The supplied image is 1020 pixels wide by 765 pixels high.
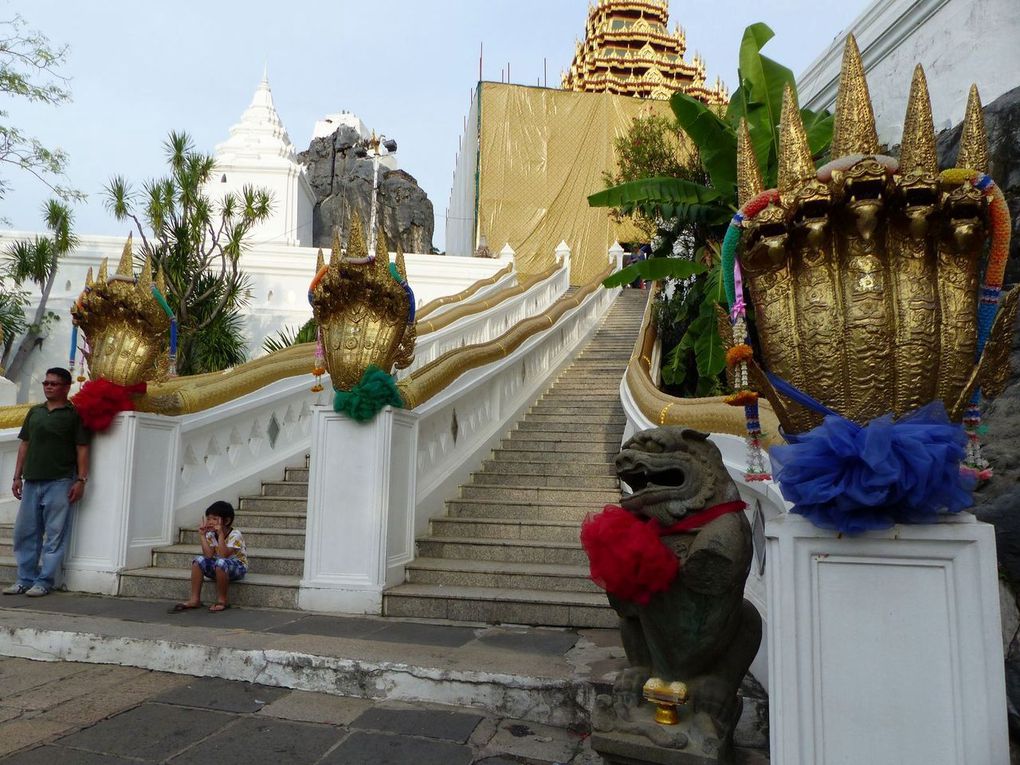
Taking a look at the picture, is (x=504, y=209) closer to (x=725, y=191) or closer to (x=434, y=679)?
(x=725, y=191)

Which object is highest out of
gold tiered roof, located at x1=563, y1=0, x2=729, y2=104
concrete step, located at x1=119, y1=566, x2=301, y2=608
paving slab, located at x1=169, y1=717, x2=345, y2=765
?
gold tiered roof, located at x1=563, y1=0, x2=729, y2=104

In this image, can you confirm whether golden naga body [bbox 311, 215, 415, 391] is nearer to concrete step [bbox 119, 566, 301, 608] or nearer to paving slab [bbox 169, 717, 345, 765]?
concrete step [bbox 119, 566, 301, 608]

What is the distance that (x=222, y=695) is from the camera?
3691mm

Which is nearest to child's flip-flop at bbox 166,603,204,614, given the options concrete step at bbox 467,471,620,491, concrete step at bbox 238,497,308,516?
concrete step at bbox 238,497,308,516

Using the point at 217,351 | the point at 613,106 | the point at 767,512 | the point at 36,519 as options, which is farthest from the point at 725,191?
the point at 613,106

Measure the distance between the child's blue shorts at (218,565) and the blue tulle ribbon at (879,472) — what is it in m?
4.21

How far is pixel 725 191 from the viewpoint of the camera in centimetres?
864

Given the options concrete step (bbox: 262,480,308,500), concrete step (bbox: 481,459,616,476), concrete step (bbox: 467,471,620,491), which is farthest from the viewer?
concrete step (bbox: 481,459,616,476)

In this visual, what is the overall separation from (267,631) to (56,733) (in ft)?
4.57

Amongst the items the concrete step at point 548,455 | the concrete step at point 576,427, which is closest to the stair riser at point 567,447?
the concrete step at point 548,455

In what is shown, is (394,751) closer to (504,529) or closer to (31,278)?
(504,529)

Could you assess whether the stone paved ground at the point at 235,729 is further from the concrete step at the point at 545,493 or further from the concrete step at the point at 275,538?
the concrete step at the point at 545,493

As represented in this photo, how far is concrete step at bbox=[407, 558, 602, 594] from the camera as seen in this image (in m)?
5.12

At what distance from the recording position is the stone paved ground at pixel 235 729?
2.94 meters
